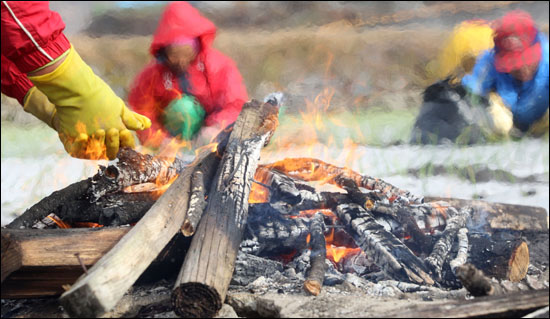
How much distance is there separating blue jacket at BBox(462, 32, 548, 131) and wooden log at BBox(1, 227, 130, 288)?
504 cm

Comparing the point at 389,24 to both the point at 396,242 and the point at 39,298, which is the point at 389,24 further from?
the point at 39,298

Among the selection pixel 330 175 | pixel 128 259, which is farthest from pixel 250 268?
pixel 330 175

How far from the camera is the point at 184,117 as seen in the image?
521cm

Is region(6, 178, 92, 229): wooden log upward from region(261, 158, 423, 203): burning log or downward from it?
downward

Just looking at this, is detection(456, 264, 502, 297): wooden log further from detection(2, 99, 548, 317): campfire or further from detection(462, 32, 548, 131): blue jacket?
detection(462, 32, 548, 131): blue jacket

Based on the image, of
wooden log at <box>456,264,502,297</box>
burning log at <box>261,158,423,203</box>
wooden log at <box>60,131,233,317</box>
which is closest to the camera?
wooden log at <box>60,131,233,317</box>

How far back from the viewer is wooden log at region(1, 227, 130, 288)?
6.67ft

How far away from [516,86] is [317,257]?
4206 mm

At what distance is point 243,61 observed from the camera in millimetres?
7605

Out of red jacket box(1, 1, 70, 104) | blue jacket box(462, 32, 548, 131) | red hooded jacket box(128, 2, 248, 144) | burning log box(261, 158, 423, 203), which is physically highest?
blue jacket box(462, 32, 548, 131)

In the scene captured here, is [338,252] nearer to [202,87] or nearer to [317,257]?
[317,257]

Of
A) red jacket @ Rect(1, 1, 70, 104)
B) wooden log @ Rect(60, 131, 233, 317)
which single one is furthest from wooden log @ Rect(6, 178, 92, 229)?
red jacket @ Rect(1, 1, 70, 104)

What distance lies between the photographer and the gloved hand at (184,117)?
516 centimetres

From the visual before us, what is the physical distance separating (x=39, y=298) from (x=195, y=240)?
853 mm
